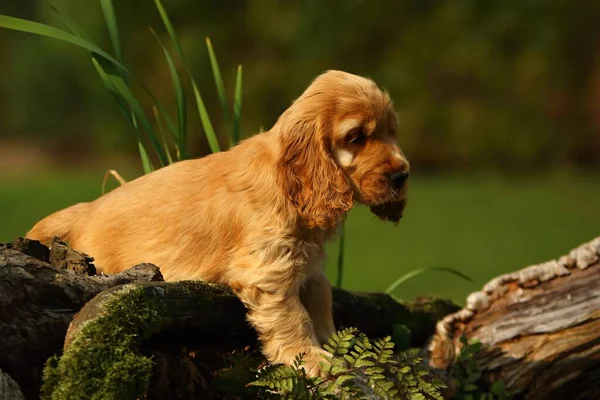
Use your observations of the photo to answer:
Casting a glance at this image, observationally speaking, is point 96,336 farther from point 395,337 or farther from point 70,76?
point 70,76

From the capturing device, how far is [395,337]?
5043 millimetres

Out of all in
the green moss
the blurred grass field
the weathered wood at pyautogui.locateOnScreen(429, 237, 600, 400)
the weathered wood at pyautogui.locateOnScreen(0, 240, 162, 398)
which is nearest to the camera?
the green moss

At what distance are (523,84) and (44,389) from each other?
17.3 metres

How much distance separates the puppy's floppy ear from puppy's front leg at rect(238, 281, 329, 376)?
1.22 feet

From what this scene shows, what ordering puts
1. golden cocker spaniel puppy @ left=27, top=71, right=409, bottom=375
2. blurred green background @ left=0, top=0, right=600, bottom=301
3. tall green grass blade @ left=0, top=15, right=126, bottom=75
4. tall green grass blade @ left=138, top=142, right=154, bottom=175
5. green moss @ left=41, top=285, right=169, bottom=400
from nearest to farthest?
green moss @ left=41, top=285, right=169, bottom=400, golden cocker spaniel puppy @ left=27, top=71, right=409, bottom=375, tall green grass blade @ left=0, top=15, right=126, bottom=75, tall green grass blade @ left=138, top=142, right=154, bottom=175, blurred green background @ left=0, top=0, right=600, bottom=301

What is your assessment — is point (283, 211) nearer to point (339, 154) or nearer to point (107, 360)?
point (339, 154)

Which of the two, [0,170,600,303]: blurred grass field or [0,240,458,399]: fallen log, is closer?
[0,240,458,399]: fallen log

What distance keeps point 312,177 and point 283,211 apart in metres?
0.21

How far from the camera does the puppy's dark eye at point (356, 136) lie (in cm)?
398

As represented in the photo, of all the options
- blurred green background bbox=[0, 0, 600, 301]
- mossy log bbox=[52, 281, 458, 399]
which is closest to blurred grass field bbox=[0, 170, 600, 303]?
blurred green background bbox=[0, 0, 600, 301]

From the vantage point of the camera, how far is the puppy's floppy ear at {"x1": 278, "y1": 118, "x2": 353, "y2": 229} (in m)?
3.93

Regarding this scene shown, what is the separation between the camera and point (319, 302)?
433 centimetres

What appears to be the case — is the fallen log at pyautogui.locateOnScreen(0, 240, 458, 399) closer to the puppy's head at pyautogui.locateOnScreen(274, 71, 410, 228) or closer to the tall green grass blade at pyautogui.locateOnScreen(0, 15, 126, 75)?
the puppy's head at pyautogui.locateOnScreen(274, 71, 410, 228)

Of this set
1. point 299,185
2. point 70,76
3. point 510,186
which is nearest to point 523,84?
point 510,186
